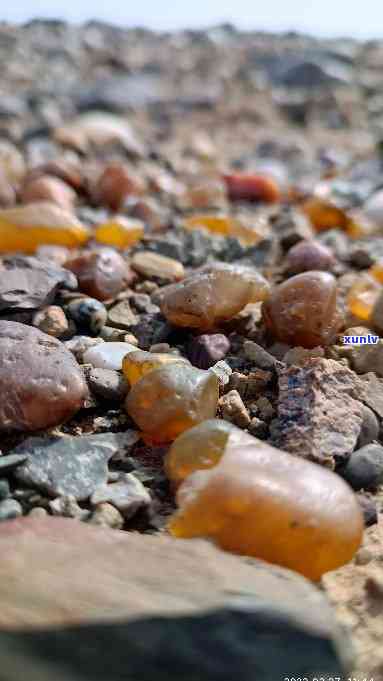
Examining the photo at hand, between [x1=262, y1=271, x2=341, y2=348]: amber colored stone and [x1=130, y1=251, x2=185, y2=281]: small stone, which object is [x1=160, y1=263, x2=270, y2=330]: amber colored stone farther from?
[x1=130, y1=251, x2=185, y2=281]: small stone

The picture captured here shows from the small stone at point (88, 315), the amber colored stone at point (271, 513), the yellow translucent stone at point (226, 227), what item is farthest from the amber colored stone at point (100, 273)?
the amber colored stone at point (271, 513)

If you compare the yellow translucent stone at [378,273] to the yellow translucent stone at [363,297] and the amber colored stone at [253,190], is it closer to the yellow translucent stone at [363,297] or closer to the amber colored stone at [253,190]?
the yellow translucent stone at [363,297]

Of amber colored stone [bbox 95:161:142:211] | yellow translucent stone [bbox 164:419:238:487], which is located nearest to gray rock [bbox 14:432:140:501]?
yellow translucent stone [bbox 164:419:238:487]

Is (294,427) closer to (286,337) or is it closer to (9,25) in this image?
(286,337)

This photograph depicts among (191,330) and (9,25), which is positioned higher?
(9,25)

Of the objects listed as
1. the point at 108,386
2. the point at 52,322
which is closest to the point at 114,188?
the point at 52,322

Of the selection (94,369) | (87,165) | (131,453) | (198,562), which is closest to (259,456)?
(198,562)
